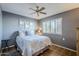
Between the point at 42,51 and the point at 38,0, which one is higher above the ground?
the point at 38,0

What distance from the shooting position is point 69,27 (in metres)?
2.00

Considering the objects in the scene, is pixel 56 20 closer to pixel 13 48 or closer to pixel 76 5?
pixel 76 5

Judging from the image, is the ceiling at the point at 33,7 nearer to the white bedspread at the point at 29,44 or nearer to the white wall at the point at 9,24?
the white wall at the point at 9,24

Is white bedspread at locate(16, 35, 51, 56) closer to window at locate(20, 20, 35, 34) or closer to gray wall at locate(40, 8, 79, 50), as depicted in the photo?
window at locate(20, 20, 35, 34)

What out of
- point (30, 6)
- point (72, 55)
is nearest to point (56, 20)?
point (30, 6)

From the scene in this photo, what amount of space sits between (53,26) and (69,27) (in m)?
0.33

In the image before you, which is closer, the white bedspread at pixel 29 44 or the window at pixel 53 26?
the white bedspread at pixel 29 44

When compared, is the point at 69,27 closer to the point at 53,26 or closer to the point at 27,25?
the point at 53,26

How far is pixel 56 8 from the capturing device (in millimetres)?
2021

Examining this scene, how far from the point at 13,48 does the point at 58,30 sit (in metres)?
1.02

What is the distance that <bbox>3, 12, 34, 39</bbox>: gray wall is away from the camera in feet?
6.45

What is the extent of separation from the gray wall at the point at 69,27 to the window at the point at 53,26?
2.7 inches

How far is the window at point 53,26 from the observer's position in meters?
2.05

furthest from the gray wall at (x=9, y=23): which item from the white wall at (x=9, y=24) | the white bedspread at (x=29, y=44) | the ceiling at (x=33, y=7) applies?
the white bedspread at (x=29, y=44)
